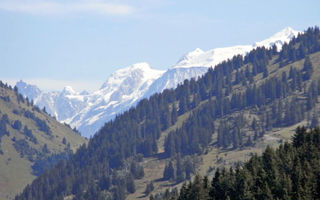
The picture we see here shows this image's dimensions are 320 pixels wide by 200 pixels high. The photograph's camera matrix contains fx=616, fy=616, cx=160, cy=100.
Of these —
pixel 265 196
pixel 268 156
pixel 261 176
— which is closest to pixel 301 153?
pixel 268 156

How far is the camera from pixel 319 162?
5049 inches

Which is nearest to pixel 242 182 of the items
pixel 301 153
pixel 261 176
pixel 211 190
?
pixel 261 176

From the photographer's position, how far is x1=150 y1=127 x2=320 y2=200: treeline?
11962cm

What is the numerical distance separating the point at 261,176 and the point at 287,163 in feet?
29.8

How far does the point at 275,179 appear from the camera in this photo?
408 ft

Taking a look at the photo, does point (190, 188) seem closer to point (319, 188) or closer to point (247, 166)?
point (247, 166)

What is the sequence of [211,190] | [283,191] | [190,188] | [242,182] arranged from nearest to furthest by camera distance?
[283,191] → [242,182] → [211,190] → [190,188]

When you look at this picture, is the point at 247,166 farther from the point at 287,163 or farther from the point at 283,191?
the point at 283,191

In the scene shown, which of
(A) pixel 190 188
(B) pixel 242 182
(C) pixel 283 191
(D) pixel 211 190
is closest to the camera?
(C) pixel 283 191

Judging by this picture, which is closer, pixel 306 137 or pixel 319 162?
pixel 319 162

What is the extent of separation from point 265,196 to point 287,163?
17.7 metres

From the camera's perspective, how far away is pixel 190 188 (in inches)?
5881

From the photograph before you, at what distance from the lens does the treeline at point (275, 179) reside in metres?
120

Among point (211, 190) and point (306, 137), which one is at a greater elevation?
point (306, 137)
